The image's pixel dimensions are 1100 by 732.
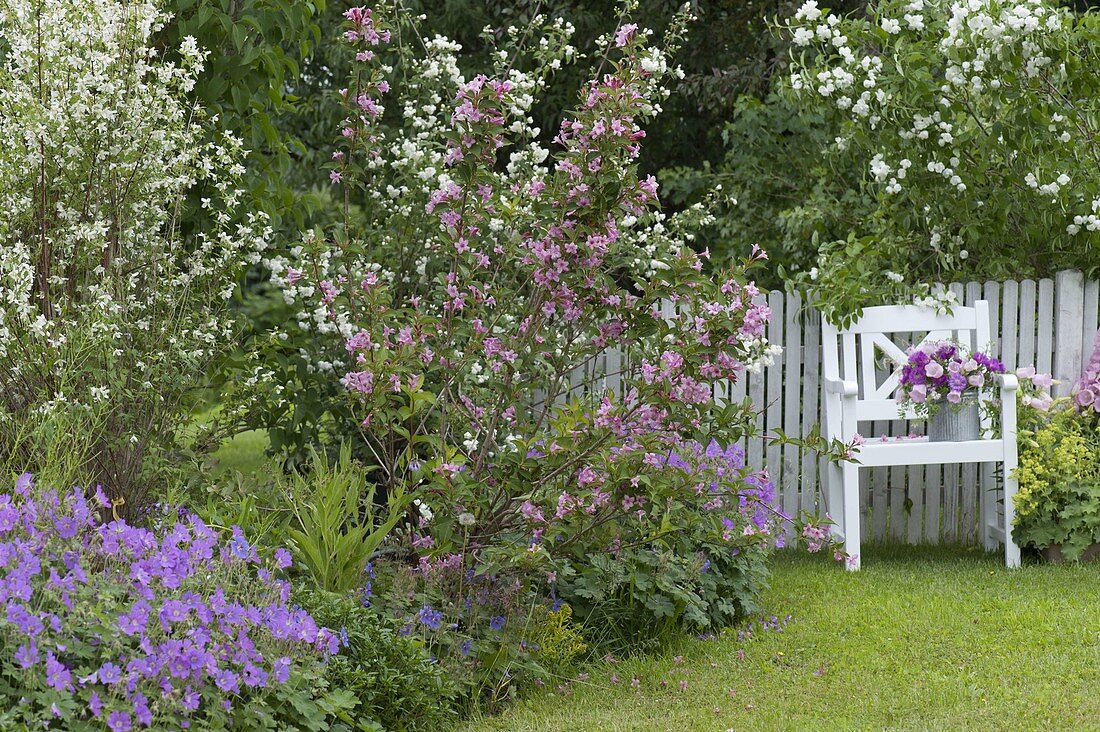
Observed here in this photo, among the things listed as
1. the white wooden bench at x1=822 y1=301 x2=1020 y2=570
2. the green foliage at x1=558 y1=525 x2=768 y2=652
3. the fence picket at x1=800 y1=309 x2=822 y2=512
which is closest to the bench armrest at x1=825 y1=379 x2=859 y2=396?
the white wooden bench at x1=822 y1=301 x2=1020 y2=570

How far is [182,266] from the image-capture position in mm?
5098

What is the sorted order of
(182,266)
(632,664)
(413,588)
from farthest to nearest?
(182,266) → (632,664) → (413,588)

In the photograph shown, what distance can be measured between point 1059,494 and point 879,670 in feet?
5.62

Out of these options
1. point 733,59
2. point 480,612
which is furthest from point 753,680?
point 733,59

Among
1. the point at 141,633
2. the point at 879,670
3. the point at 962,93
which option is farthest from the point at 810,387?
the point at 141,633

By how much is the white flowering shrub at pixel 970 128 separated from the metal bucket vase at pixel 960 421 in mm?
602

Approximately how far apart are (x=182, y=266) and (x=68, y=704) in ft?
8.84

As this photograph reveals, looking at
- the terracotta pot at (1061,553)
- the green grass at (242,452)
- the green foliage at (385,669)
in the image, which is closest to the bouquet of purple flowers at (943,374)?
the terracotta pot at (1061,553)

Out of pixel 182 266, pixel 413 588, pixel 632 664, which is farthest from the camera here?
pixel 182 266

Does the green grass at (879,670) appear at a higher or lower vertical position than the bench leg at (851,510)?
lower

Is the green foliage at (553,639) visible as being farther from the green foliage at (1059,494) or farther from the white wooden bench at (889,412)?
the green foliage at (1059,494)

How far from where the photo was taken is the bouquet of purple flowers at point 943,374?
17.6ft

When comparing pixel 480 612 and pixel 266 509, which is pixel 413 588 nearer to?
pixel 480 612

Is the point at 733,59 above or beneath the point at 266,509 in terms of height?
above
